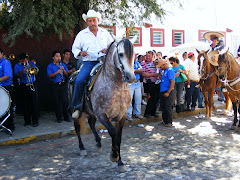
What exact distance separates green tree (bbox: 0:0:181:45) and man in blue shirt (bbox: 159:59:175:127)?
7.70 ft

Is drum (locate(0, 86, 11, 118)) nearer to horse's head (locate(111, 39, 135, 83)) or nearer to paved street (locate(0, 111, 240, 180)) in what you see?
Answer: paved street (locate(0, 111, 240, 180))

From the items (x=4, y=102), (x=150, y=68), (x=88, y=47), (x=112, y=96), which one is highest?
(x=88, y=47)

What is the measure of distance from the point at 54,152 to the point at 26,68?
3.38 metres

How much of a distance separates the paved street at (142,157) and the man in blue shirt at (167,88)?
0.67 meters

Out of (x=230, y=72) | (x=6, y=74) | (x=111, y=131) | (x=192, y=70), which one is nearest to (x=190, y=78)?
(x=192, y=70)

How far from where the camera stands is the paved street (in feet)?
15.5

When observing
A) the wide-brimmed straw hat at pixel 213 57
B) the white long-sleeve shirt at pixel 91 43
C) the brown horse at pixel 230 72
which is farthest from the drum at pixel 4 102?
the wide-brimmed straw hat at pixel 213 57

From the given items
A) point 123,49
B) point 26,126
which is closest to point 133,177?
point 123,49

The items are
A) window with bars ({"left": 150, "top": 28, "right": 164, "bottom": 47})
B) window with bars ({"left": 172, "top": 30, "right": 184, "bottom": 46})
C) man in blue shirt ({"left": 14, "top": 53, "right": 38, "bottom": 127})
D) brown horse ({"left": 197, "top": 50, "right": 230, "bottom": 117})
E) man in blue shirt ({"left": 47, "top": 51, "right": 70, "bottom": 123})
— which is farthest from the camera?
window with bars ({"left": 172, "top": 30, "right": 184, "bottom": 46})

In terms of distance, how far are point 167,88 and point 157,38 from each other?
13.4 m

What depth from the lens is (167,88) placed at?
8.52 m

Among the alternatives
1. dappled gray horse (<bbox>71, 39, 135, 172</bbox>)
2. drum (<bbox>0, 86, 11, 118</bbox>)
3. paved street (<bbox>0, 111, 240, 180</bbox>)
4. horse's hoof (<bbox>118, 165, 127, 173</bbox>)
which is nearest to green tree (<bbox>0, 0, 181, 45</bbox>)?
drum (<bbox>0, 86, 11, 118</bbox>)

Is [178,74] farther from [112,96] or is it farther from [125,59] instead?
[125,59]

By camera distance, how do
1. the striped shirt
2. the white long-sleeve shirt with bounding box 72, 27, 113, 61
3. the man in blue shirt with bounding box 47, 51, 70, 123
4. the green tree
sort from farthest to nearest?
the striped shirt → the man in blue shirt with bounding box 47, 51, 70, 123 → the green tree → the white long-sleeve shirt with bounding box 72, 27, 113, 61
